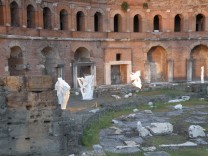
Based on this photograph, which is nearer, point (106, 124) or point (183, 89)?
point (106, 124)

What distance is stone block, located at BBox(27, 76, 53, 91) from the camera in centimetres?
887

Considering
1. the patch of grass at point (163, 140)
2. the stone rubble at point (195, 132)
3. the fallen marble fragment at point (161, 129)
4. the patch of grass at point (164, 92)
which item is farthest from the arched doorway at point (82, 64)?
the stone rubble at point (195, 132)

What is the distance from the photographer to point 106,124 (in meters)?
14.1

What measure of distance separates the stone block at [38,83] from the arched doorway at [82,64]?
16175mm

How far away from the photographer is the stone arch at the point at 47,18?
79.3 feet

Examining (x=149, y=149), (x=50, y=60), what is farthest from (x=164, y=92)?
(x=149, y=149)

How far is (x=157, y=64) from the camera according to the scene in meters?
30.3

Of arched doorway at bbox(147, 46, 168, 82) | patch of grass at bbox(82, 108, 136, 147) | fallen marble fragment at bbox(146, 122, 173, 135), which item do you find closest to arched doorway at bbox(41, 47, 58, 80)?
patch of grass at bbox(82, 108, 136, 147)

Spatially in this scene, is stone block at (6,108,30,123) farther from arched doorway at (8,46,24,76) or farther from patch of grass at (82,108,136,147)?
arched doorway at (8,46,24,76)

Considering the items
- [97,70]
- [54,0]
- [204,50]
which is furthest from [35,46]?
[204,50]

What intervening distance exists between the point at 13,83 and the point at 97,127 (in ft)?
17.8

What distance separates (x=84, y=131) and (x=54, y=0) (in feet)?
48.2

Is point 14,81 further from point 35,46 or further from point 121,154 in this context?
point 35,46

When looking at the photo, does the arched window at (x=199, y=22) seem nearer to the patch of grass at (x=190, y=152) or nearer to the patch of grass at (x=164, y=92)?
the patch of grass at (x=164, y=92)
